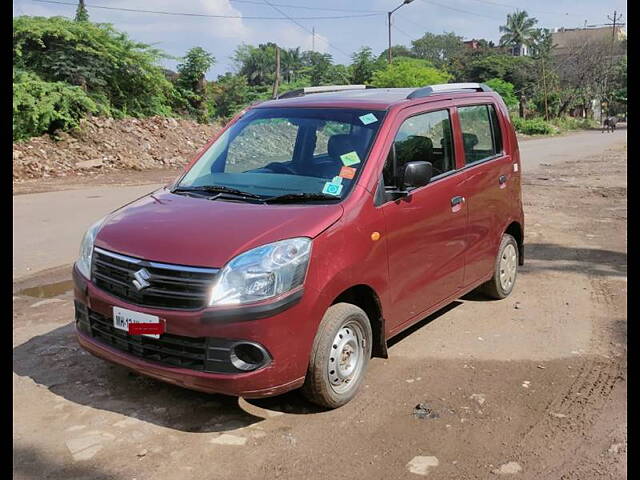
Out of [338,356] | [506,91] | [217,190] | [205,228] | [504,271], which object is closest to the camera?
[205,228]

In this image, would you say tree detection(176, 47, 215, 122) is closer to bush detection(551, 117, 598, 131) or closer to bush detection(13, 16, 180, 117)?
bush detection(13, 16, 180, 117)

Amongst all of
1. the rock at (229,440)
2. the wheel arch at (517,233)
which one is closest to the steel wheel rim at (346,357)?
the rock at (229,440)

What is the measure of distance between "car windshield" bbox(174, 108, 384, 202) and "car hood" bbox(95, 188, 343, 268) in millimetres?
230

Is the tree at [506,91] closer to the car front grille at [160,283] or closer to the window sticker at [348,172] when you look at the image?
the window sticker at [348,172]

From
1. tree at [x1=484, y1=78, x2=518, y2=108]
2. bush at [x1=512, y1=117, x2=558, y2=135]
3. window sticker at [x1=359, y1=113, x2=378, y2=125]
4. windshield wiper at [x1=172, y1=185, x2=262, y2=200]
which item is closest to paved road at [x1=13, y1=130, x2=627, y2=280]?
windshield wiper at [x1=172, y1=185, x2=262, y2=200]

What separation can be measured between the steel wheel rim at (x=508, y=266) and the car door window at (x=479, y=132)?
3.25 ft

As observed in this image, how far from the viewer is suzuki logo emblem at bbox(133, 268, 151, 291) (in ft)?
12.0

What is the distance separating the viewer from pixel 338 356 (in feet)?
13.1

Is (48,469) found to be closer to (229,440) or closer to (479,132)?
(229,440)

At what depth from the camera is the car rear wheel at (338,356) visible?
3.83m

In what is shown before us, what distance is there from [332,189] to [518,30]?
113 metres

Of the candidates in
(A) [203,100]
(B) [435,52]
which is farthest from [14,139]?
(B) [435,52]

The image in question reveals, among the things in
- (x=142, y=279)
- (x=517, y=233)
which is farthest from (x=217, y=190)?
(x=517, y=233)
